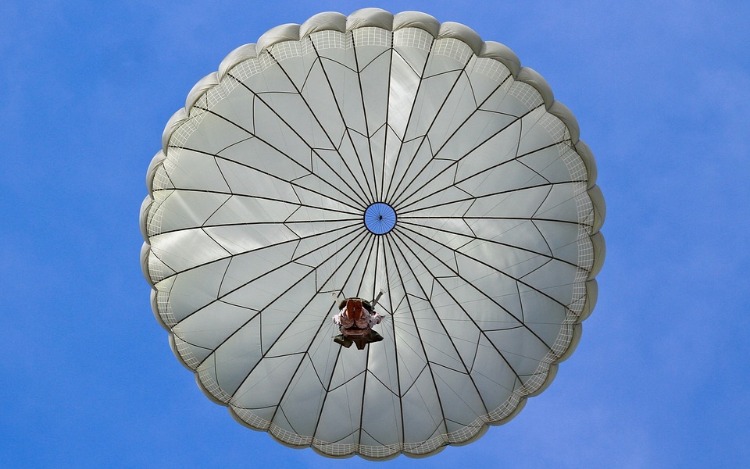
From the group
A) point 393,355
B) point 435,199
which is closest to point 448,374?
point 393,355

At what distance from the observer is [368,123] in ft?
86.3

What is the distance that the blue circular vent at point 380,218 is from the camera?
27109 mm

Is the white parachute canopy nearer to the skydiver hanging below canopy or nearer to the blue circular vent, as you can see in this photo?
the blue circular vent

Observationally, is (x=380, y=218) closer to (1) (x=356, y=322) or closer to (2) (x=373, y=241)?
(2) (x=373, y=241)

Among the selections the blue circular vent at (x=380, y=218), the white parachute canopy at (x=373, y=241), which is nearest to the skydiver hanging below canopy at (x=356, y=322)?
the white parachute canopy at (x=373, y=241)

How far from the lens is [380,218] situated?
27.2 metres

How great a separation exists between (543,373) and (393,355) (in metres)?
3.39

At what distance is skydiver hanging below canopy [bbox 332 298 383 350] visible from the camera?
82.0ft

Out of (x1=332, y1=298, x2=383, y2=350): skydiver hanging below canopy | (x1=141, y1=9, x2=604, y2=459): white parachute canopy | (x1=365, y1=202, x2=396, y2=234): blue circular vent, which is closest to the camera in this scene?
(x1=332, y1=298, x2=383, y2=350): skydiver hanging below canopy

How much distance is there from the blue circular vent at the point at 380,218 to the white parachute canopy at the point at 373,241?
27 mm

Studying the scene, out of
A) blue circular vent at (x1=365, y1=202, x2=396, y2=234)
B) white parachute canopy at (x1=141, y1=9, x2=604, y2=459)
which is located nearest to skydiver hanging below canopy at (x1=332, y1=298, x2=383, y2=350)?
white parachute canopy at (x1=141, y1=9, x2=604, y2=459)

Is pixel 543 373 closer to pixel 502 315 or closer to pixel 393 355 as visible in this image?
pixel 502 315

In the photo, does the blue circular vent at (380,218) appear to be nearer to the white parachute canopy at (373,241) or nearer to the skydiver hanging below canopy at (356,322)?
the white parachute canopy at (373,241)

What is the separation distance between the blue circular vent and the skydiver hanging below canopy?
2.57 m
